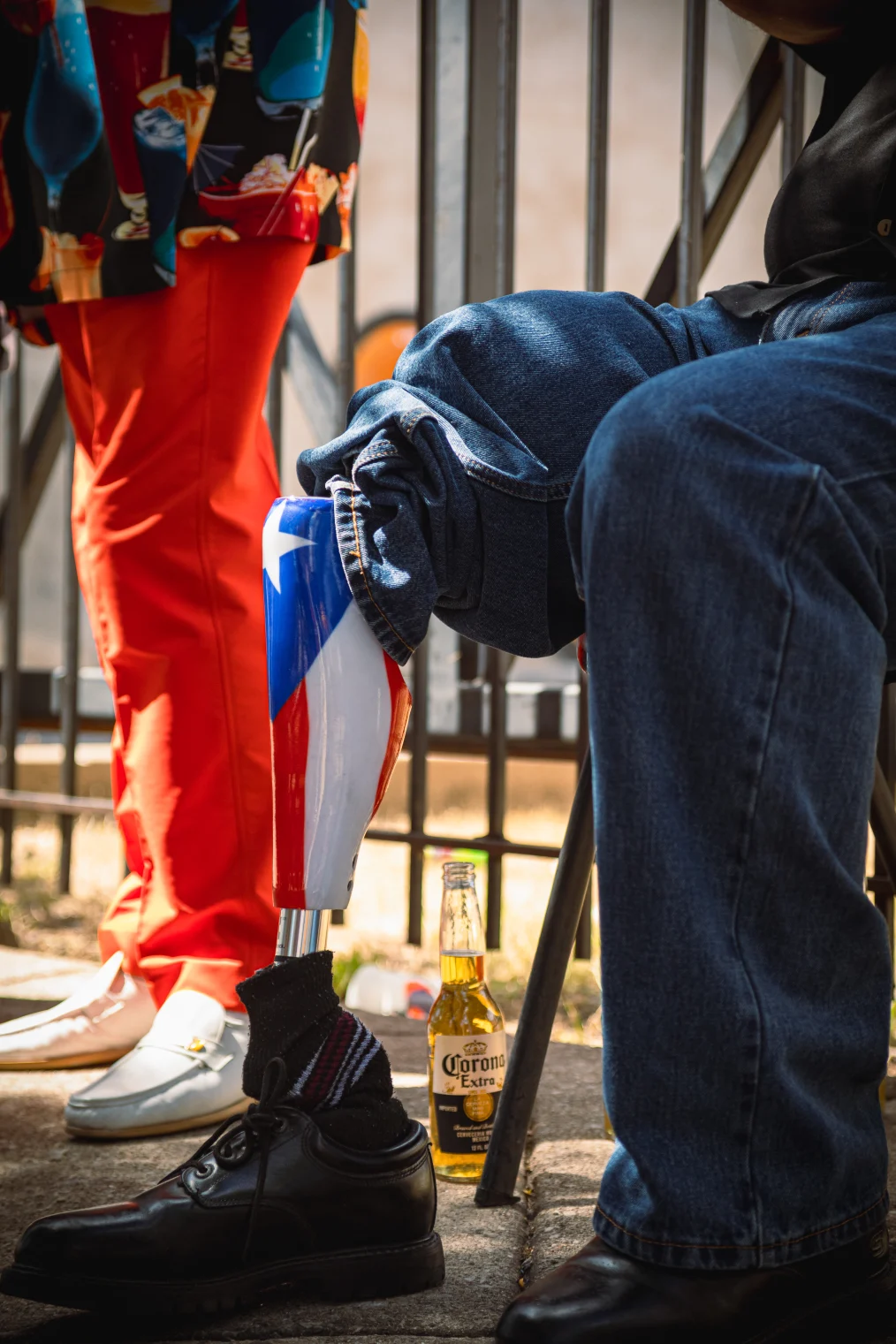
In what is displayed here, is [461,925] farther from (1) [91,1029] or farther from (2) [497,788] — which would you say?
(2) [497,788]

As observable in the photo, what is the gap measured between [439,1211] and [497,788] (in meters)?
1.07

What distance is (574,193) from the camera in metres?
5.40

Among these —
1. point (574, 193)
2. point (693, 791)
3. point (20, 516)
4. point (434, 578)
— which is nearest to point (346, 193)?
point (434, 578)

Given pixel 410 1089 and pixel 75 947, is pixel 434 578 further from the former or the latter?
pixel 75 947

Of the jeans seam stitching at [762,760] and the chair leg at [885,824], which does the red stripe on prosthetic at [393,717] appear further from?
the chair leg at [885,824]

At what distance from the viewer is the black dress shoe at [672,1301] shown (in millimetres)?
764

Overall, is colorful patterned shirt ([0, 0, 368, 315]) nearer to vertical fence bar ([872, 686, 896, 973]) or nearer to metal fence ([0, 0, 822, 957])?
metal fence ([0, 0, 822, 957])

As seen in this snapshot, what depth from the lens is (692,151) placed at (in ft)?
6.36

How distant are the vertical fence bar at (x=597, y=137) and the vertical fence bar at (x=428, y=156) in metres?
0.30

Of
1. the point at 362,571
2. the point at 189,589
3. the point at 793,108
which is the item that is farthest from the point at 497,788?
the point at 362,571

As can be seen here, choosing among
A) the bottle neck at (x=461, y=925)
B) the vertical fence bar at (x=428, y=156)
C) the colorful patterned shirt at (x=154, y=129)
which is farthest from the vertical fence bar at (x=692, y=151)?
the bottle neck at (x=461, y=925)

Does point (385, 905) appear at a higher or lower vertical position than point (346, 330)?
lower

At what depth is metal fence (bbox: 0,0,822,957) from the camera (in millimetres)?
1961

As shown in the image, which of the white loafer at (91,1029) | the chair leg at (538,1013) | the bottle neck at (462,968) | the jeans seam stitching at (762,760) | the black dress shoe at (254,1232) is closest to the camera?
the jeans seam stitching at (762,760)
